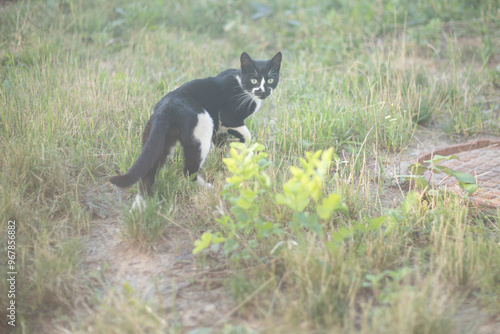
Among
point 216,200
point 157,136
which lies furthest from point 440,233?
point 157,136

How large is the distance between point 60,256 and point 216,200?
3.54 feet

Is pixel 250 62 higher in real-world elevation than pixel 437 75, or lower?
higher

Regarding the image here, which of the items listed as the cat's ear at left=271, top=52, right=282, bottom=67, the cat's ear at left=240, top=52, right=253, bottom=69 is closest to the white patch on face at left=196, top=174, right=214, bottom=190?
the cat's ear at left=240, top=52, right=253, bottom=69

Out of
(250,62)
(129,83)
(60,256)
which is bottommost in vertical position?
(60,256)

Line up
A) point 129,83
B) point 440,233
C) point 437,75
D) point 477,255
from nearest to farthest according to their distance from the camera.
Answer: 1. point 477,255
2. point 440,233
3. point 129,83
4. point 437,75

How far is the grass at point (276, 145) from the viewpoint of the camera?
7.59 ft

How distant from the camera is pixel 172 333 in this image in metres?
2.08

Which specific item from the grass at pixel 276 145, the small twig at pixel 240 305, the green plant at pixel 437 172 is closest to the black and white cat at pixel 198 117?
the grass at pixel 276 145

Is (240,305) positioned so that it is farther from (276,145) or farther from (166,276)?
(276,145)

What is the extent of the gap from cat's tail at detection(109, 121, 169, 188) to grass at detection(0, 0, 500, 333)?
25 cm

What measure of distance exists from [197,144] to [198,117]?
Result: 0.70ft

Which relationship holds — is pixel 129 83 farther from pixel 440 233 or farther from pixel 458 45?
pixel 458 45

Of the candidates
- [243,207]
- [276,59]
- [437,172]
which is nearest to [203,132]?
[243,207]

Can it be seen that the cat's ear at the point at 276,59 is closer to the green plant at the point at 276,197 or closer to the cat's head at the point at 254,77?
the cat's head at the point at 254,77
